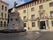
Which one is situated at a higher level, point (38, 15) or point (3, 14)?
point (3, 14)

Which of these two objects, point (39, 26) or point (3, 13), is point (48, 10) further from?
point (3, 13)

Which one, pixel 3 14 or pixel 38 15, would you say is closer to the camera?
pixel 38 15

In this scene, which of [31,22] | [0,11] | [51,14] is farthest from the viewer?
[0,11]

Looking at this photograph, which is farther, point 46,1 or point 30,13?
point 30,13

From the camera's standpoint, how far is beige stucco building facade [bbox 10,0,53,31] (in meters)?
35.3

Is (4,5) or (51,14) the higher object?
(4,5)

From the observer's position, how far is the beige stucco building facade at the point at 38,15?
3534 centimetres

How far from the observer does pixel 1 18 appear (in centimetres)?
4319

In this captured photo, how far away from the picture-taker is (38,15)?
1501 inches

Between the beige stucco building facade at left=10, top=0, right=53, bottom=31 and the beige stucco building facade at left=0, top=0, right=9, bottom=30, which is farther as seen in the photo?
the beige stucco building facade at left=0, top=0, right=9, bottom=30

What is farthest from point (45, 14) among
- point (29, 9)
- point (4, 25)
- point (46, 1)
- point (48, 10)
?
point (4, 25)

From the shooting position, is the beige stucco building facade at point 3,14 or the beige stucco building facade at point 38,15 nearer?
the beige stucco building facade at point 38,15

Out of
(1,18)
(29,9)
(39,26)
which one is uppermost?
(29,9)

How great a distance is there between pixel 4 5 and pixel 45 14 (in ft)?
54.5
